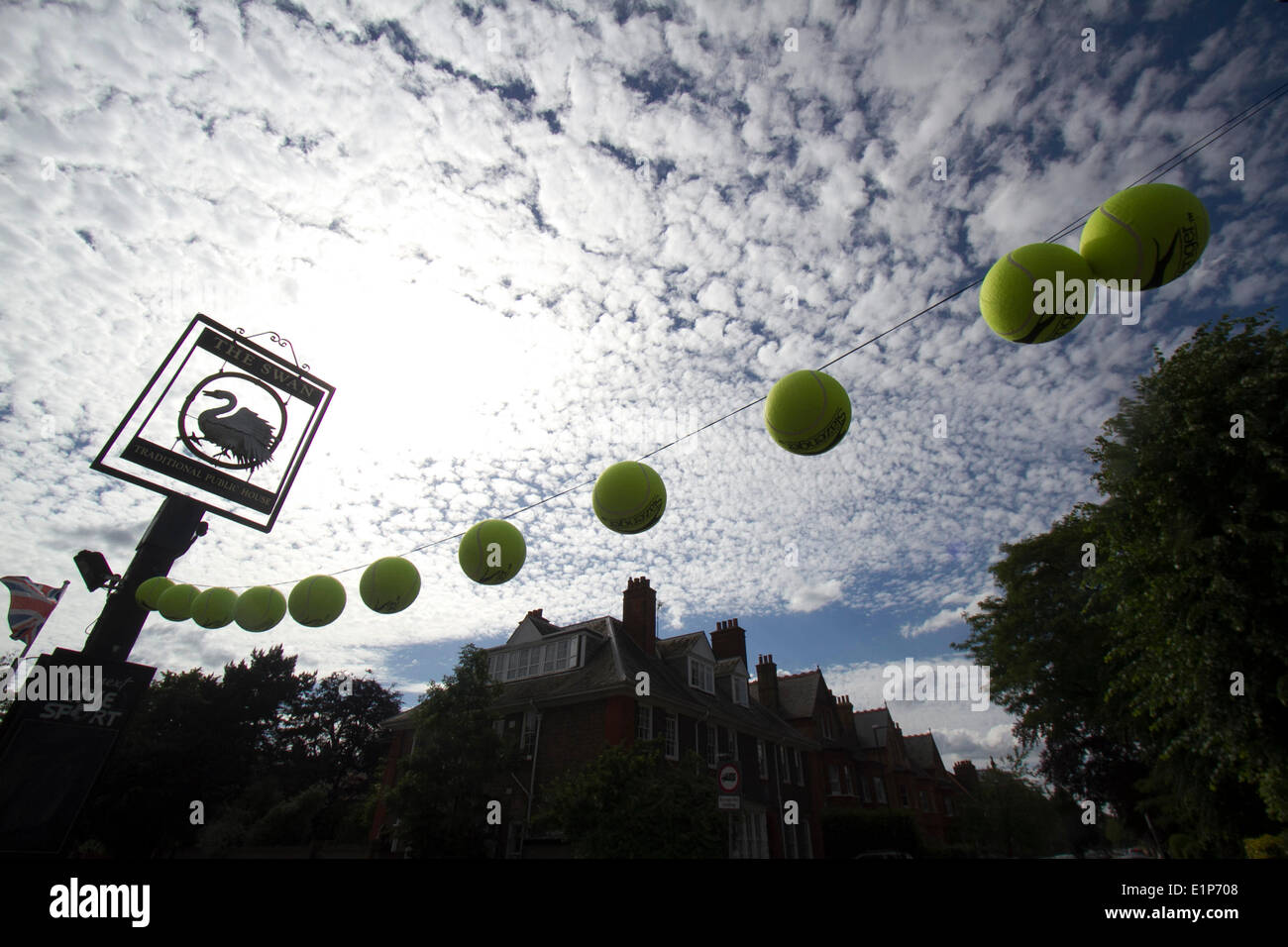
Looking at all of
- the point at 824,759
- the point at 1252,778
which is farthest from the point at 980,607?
the point at 824,759

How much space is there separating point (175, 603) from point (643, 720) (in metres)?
14.7

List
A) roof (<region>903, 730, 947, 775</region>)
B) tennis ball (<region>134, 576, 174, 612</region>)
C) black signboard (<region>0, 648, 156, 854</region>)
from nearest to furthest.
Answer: black signboard (<region>0, 648, 156, 854</region>), tennis ball (<region>134, 576, 174, 612</region>), roof (<region>903, 730, 947, 775</region>)

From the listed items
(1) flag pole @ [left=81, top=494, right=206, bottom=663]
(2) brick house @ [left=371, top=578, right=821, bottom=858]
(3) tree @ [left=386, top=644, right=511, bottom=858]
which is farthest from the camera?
(2) brick house @ [left=371, top=578, right=821, bottom=858]

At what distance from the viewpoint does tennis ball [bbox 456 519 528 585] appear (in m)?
6.20

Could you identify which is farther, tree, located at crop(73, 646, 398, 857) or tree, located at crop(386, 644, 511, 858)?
tree, located at crop(73, 646, 398, 857)

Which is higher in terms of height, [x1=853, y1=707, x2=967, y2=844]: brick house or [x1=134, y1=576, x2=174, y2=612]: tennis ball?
[x1=134, y1=576, x2=174, y2=612]: tennis ball

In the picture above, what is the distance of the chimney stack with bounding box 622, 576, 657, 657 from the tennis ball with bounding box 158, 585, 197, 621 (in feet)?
58.9

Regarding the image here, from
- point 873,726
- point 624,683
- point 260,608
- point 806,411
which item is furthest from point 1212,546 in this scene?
point 873,726

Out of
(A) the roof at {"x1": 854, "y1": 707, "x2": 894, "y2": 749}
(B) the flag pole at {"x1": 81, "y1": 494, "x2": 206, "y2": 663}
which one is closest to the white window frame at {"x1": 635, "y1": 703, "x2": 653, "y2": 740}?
(B) the flag pole at {"x1": 81, "y1": 494, "x2": 206, "y2": 663}

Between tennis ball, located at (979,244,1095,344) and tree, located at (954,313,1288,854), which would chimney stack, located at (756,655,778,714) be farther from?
tennis ball, located at (979,244,1095,344)

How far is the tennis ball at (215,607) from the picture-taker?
8312 millimetres
